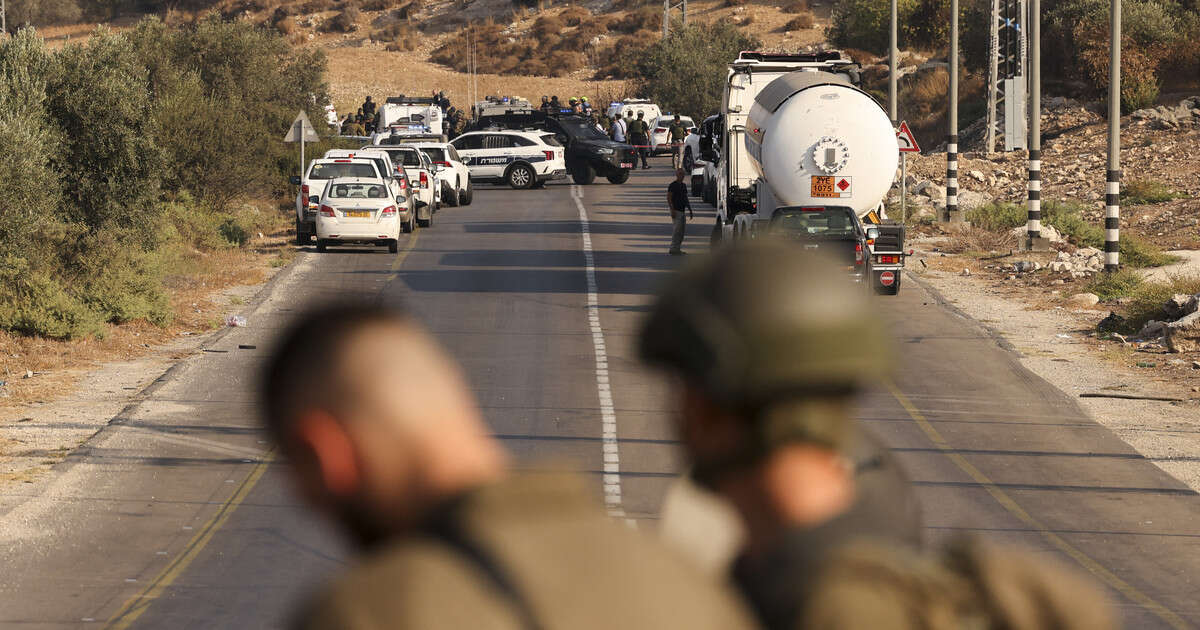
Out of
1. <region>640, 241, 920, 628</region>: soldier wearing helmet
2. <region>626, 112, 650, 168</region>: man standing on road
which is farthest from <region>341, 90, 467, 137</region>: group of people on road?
<region>640, 241, 920, 628</region>: soldier wearing helmet

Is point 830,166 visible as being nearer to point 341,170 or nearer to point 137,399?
point 137,399

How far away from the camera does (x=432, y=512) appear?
1532 millimetres

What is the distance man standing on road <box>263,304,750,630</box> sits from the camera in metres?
1.41

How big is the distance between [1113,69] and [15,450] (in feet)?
62.4

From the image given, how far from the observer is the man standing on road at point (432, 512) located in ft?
4.61

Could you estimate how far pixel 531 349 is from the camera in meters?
19.0

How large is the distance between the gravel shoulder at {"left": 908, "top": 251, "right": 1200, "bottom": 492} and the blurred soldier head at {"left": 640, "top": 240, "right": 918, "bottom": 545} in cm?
1121

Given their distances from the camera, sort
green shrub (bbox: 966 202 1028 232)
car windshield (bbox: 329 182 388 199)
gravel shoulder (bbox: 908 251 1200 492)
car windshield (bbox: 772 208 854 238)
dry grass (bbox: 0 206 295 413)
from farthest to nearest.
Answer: green shrub (bbox: 966 202 1028 232)
car windshield (bbox: 329 182 388 199)
car windshield (bbox: 772 208 854 238)
dry grass (bbox: 0 206 295 413)
gravel shoulder (bbox: 908 251 1200 492)

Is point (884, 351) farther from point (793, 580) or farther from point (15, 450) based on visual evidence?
point (15, 450)

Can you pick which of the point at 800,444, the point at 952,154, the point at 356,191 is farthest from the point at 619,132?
the point at 800,444

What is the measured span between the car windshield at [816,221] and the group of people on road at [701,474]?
69.7 ft

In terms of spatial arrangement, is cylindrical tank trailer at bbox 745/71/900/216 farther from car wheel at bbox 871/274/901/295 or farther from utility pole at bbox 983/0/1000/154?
utility pole at bbox 983/0/1000/154

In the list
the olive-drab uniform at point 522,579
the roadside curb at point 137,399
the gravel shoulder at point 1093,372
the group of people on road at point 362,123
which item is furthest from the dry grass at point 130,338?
the group of people on road at point 362,123

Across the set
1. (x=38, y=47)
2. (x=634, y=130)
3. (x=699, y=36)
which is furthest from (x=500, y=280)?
(x=699, y=36)
